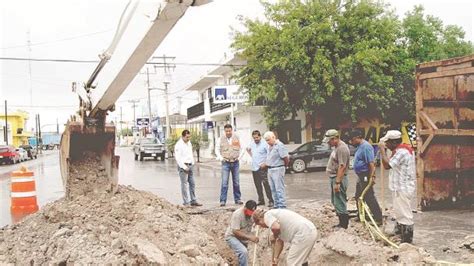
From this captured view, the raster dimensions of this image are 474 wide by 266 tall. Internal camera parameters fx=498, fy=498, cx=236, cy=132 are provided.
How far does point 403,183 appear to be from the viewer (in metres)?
6.92

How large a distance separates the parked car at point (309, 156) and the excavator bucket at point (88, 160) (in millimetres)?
13645

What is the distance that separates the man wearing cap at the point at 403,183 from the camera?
22.6 ft

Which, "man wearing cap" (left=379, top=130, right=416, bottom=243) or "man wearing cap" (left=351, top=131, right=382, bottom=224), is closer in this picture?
"man wearing cap" (left=379, top=130, right=416, bottom=243)

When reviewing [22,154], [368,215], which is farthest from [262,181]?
[22,154]

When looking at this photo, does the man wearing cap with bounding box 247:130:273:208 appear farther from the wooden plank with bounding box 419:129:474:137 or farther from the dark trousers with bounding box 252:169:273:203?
the wooden plank with bounding box 419:129:474:137

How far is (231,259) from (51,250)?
96.4 inches

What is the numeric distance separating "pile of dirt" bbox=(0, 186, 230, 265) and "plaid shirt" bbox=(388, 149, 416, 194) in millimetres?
2683

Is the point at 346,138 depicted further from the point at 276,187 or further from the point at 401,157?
the point at 401,157

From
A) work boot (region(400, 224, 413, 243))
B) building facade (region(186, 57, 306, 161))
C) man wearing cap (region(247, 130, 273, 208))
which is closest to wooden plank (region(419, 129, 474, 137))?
work boot (region(400, 224, 413, 243))

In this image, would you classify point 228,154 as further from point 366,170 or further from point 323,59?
point 323,59

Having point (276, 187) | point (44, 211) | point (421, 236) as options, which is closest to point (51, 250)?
point (44, 211)

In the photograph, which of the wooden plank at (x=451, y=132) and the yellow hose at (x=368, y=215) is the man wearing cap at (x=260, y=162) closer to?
the yellow hose at (x=368, y=215)

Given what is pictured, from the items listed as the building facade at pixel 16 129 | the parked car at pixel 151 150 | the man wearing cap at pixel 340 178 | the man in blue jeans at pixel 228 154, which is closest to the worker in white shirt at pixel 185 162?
the man in blue jeans at pixel 228 154

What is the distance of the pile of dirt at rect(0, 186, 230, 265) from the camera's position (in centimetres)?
587
